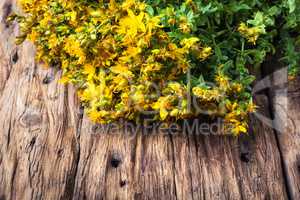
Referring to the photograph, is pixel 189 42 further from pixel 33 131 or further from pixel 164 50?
pixel 33 131

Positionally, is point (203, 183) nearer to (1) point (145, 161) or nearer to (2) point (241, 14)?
(1) point (145, 161)

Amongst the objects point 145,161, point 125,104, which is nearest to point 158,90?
point 125,104

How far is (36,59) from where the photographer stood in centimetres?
263

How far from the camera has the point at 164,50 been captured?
2.06 metres

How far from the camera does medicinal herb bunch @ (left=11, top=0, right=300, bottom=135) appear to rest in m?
2.09

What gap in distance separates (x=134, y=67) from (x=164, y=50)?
0.16 m

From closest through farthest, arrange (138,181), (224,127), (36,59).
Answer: (138,181), (224,127), (36,59)

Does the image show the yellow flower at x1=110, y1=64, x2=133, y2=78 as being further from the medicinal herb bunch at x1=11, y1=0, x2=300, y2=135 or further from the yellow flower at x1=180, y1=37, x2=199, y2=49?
the yellow flower at x1=180, y1=37, x2=199, y2=49

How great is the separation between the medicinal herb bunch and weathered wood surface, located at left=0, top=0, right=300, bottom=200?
0.39 ft

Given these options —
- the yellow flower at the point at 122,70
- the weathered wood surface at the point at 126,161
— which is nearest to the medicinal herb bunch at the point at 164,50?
the yellow flower at the point at 122,70

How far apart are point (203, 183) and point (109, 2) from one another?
39.8 inches

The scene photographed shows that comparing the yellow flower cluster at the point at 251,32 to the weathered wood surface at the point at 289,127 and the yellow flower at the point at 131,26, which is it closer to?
the weathered wood surface at the point at 289,127

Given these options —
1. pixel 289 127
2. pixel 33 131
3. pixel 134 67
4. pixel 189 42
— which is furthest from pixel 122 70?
pixel 289 127

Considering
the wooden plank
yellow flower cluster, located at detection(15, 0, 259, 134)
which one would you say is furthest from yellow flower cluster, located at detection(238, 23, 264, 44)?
the wooden plank
